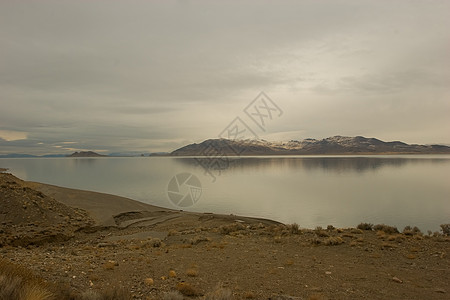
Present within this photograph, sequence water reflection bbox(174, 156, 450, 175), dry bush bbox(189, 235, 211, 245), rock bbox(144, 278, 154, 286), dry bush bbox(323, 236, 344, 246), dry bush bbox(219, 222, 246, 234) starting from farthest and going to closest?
water reflection bbox(174, 156, 450, 175) < dry bush bbox(219, 222, 246, 234) < dry bush bbox(189, 235, 211, 245) < dry bush bbox(323, 236, 344, 246) < rock bbox(144, 278, 154, 286)

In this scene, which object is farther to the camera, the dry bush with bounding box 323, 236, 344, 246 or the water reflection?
the water reflection

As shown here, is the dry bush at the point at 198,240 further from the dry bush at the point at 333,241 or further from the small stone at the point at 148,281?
the small stone at the point at 148,281

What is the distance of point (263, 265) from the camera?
7.29 meters

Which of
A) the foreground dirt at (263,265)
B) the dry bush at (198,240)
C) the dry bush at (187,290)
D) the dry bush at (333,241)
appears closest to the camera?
the dry bush at (187,290)

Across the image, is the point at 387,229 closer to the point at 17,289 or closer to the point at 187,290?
the point at 187,290

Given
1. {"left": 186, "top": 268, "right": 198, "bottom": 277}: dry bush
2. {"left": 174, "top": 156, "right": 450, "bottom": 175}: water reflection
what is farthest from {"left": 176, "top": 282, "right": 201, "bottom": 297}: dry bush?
{"left": 174, "top": 156, "right": 450, "bottom": 175}: water reflection

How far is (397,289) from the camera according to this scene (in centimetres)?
561

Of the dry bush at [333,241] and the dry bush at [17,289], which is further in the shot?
the dry bush at [333,241]

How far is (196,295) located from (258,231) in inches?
285

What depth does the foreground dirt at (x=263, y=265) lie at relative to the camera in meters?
5.39

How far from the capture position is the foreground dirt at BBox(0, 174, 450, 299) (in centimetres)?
539

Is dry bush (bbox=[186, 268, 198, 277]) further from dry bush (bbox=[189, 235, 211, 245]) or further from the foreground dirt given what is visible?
dry bush (bbox=[189, 235, 211, 245])

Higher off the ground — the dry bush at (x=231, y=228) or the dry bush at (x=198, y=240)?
the dry bush at (x=198, y=240)

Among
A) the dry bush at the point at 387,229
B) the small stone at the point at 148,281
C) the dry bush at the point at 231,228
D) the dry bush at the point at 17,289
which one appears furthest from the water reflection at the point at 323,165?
the dry bush at the point at 17,289
